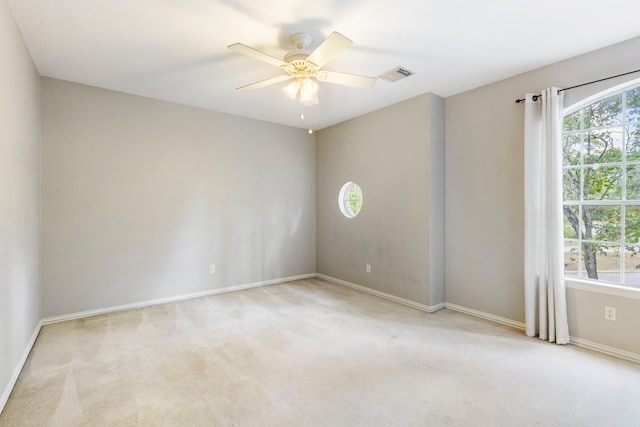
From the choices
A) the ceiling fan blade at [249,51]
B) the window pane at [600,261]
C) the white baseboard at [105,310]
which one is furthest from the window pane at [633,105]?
the white baseboard at [105,310]

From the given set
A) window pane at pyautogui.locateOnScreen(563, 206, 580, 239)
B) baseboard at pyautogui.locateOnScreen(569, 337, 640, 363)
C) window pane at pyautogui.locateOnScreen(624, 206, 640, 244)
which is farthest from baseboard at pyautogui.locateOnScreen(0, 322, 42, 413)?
window pane at pyautogui.locateOnScreen(624, 206, 640, 244)

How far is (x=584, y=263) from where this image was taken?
9.82 ft

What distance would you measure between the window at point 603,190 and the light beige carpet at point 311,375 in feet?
2.70

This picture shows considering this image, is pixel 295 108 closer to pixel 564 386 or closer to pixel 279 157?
pixel 279 157

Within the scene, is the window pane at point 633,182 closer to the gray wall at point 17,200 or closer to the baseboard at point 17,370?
the gray wall at point 17,200

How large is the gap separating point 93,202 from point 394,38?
3.74 m

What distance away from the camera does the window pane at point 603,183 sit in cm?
280

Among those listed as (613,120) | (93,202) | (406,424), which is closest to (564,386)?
(406,424)

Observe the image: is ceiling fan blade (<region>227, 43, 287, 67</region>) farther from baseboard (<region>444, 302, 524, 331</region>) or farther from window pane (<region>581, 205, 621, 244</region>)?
baseboard (<region>444, 302, 524, 331</region>)

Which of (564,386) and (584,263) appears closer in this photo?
(564,386)

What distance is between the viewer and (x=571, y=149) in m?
3.10

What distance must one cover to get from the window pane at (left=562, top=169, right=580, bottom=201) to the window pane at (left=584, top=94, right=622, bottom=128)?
45cm

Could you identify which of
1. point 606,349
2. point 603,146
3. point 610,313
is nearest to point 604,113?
point 603,146

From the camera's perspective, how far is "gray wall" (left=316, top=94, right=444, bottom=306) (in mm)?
3924
